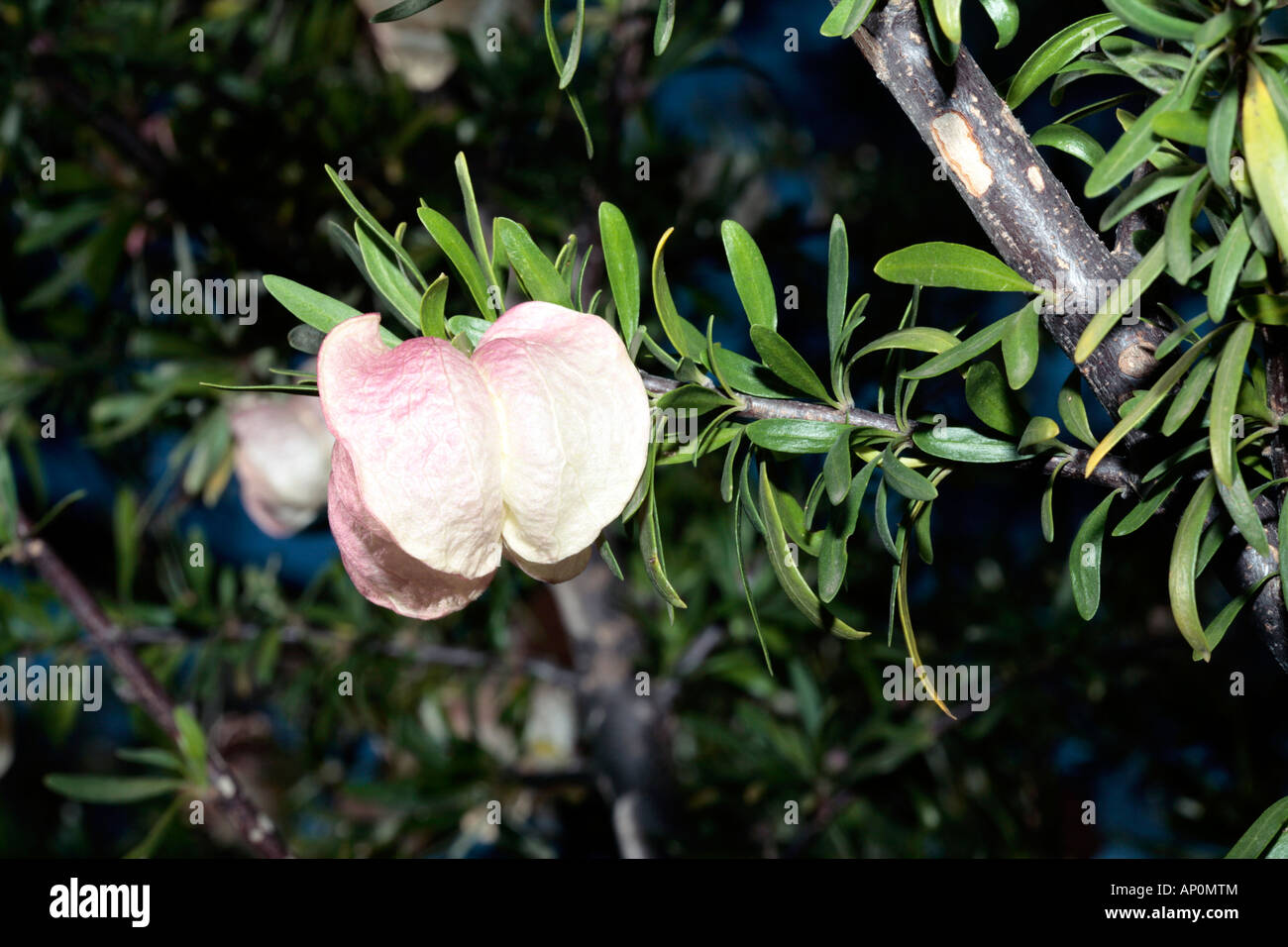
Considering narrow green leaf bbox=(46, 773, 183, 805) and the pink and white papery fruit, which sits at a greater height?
the pink and white papery fruit

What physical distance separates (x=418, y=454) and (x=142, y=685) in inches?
12.1

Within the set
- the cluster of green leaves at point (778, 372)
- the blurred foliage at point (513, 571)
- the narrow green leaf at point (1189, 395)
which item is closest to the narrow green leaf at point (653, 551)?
the cluster of green leaves at point (778, 372)

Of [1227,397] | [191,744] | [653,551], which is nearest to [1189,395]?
[1227,397]

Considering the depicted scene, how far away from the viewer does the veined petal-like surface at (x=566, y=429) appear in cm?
18

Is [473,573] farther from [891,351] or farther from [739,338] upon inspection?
[739,338]

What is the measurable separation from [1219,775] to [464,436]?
559 mm

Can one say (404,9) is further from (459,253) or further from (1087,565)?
(1087,565)

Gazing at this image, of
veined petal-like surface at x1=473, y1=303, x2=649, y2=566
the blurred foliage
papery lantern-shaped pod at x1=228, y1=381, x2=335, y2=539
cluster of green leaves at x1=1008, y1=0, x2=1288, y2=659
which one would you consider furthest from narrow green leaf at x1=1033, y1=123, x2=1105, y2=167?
papery lantern-shaped pod at x1=228, y1=381, x2=335, y2=539

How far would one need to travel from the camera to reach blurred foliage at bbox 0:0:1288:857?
494 millimetres

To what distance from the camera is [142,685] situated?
410 mm

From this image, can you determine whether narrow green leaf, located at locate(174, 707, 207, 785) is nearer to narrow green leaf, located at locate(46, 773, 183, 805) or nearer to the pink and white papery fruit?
narrow green leaf, located at locate(46, 773, 183, 805)

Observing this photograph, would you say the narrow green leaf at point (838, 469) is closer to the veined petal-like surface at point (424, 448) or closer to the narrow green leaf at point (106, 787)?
the veined petal-like surface at point (424, 448)

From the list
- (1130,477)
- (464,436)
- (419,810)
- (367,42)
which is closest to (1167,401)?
(1130,477)

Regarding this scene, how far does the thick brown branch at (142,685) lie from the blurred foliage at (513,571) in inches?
3.8
